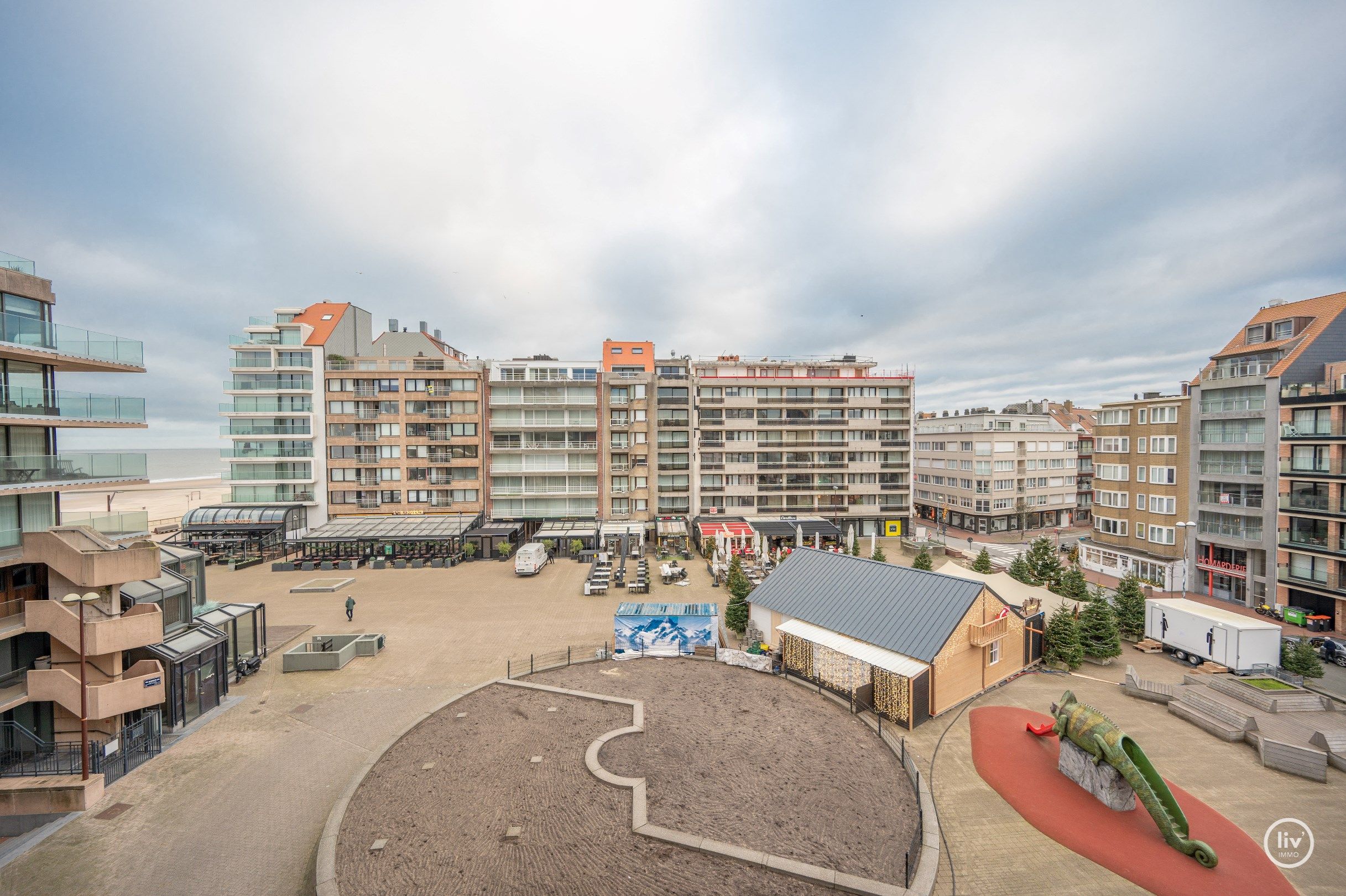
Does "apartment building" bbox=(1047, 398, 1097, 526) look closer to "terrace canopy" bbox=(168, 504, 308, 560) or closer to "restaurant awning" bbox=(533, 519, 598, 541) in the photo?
"restaurant awning" bbox=(533, 519, 598, 541)

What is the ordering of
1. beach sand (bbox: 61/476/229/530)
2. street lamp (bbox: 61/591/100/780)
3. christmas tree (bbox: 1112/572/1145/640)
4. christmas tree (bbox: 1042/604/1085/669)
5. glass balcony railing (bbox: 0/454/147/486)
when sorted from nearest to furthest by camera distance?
street lamp (bbox: 61/591/100/780)
glass balcony railing (bbox: 0/454/147/486)
christmas tree (bbox: 1042/604/1085/669)
christmas tree (bbox: 1112/572/1145/640)
beach sand (bbox: 61/476/229/530)

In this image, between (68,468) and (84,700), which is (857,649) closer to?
(84,700)

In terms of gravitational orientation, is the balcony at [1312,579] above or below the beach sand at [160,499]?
above

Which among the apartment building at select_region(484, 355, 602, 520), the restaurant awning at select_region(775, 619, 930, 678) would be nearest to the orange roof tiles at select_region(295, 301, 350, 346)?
the apartment building at select_region(484, 355, 602, 520)

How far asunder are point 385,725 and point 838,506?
4939 cm

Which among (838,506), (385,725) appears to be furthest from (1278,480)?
(385,725)

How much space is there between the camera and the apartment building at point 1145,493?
39.2m

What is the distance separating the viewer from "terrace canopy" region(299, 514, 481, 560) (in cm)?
4688

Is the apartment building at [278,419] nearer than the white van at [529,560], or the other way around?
the white van at [529,560]

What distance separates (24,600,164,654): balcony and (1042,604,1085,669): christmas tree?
118ft

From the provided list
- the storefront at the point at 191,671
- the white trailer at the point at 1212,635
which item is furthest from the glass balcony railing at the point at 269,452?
the white trailer at the point at 1212,635

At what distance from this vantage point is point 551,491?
184 ft

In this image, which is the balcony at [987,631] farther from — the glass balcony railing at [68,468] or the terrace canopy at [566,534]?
the terrace canopy at [566,534]

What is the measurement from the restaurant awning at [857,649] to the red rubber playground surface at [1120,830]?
9.46 ft
